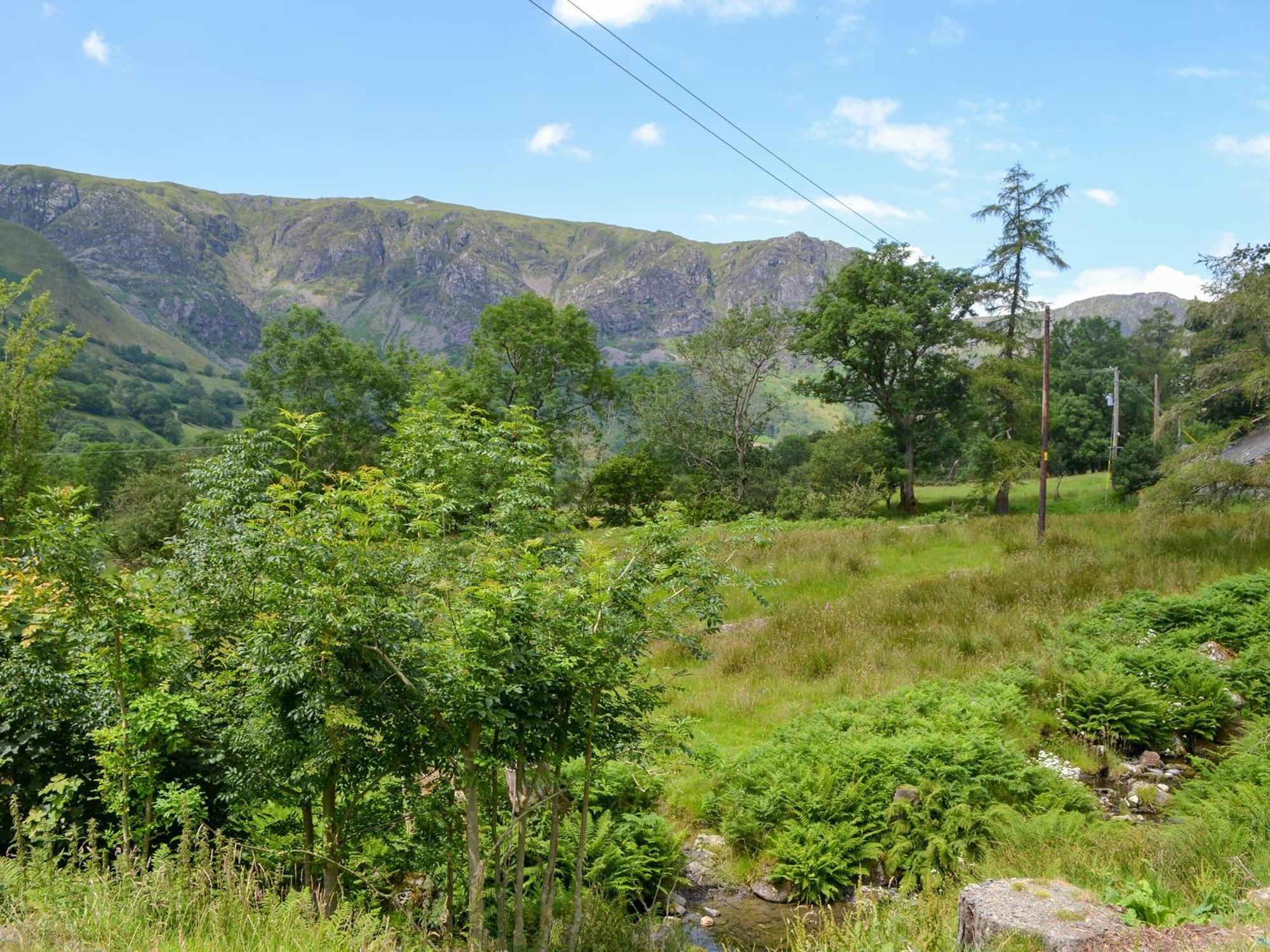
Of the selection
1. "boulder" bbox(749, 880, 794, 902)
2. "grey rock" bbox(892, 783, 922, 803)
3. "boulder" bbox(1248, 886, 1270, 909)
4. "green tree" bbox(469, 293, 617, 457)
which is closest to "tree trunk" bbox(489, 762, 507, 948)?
"boulder" bbox(749, 880, 794, 902)

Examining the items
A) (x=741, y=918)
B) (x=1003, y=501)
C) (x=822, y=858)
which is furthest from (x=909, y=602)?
(x=1003, y=501)

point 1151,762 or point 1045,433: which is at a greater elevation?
point 1045,433

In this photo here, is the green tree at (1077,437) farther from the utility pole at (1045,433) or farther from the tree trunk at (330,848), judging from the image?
the tree trunk at (330,848)

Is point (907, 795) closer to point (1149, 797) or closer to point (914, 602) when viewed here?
point (1149, 797)

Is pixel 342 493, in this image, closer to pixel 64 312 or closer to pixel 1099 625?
pixel 1099 625

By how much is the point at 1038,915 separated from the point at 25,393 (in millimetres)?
18418

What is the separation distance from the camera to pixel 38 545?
5.39m

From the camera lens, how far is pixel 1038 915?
4.60m

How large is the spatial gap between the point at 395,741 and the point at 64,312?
23990cm

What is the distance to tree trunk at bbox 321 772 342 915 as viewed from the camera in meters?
5.53

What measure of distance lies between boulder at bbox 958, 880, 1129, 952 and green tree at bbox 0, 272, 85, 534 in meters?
16.2

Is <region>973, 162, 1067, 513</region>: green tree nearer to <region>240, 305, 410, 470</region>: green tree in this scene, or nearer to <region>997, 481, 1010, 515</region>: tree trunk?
<region>997, 481, 1010, 515</region>: tree trunk

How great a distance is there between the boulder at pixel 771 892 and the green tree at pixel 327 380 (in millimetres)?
36906

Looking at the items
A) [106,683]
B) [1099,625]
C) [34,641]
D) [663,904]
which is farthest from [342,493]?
[1099,625]
